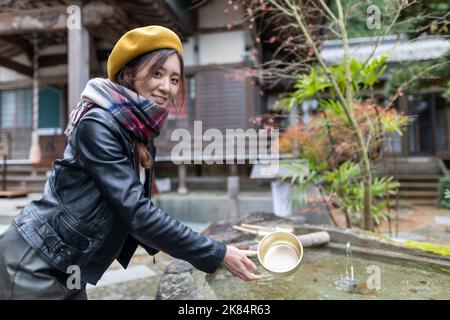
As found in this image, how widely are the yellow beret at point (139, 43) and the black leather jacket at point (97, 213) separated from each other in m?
0.26

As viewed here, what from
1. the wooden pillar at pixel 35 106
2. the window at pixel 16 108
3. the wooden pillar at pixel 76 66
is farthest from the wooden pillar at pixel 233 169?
the window at pixel 16 108

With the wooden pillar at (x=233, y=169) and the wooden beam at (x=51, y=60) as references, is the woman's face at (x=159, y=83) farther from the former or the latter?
the wooden beam at (x=51, y=60)

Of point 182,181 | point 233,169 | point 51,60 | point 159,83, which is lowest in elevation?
point 182,181

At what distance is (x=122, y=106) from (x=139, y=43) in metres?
0.26

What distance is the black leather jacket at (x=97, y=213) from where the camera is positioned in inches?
40.8

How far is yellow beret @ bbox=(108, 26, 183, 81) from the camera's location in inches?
46.7

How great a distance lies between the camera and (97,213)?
1.10 metres

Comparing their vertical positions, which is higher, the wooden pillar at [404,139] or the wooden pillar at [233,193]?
the wooden pillar at [404,139]

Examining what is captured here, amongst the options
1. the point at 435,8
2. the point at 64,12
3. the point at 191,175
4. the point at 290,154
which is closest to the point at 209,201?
the point at 191,175

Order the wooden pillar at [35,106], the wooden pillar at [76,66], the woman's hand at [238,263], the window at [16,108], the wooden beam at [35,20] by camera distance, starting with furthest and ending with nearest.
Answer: the window at [16,108] < the wooden pillar at [35,106] < the wooden beam at [35,20] < the wooden pillar at [76,66] < the woman's hand at [238,263]

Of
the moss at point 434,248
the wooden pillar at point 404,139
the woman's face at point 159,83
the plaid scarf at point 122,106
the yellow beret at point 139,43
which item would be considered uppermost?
the wooden pillar at point 404,139

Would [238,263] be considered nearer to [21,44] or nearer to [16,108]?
[21,44]

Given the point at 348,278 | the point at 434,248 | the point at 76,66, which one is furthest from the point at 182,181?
the point at 434,248
